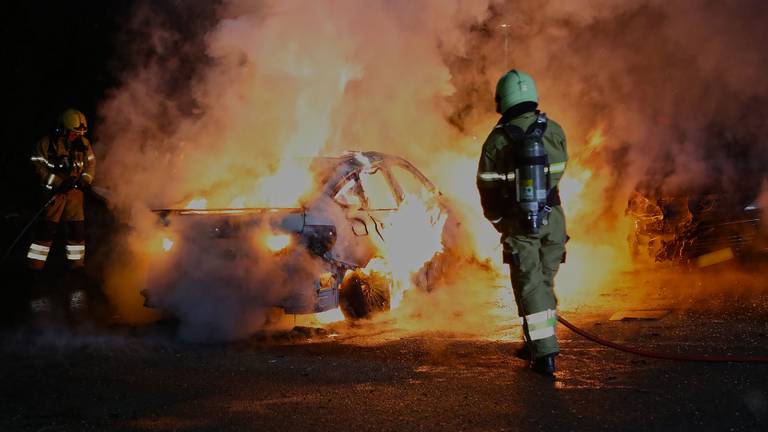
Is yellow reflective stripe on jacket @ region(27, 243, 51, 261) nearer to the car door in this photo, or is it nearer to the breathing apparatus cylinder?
the car door

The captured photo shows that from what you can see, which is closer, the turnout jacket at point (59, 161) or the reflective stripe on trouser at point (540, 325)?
the reflective stripe on trouser at point (540, 325)

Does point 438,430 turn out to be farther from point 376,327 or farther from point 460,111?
point 460,111

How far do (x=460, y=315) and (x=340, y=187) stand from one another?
1680mm

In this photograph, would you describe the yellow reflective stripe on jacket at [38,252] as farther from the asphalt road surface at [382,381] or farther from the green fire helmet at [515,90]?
the green fire helmet at [515,90]

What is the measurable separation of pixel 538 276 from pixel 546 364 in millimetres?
566

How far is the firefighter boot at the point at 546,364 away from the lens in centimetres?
509

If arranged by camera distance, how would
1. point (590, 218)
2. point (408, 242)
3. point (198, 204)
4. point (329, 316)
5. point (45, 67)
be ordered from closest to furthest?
point (329, 316) < point (198, 204) < point (408, 242) < point (590, 218) < point (45, 67)

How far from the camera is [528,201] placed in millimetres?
5113

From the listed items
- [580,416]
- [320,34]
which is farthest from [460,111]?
[580,416]

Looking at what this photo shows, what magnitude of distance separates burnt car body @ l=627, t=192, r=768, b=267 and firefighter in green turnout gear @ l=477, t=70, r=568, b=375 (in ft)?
16.7

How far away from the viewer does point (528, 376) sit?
510 centimetres

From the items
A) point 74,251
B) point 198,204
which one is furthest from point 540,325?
point 74,251

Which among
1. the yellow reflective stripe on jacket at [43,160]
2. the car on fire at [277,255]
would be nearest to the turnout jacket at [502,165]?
the car on fire at [277,255]

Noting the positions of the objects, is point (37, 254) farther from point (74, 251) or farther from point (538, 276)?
point (538, 276)
